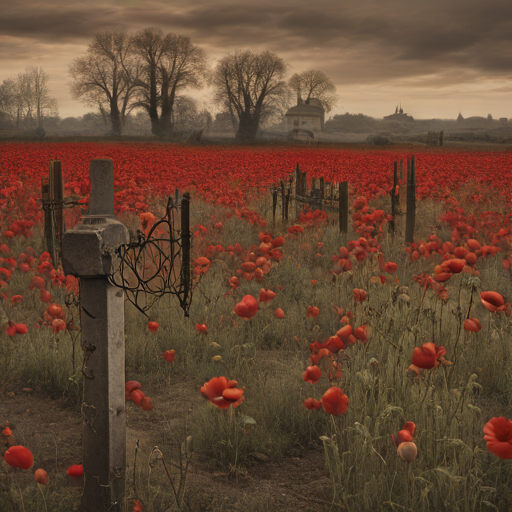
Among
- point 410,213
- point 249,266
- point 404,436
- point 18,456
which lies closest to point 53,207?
point 249,266

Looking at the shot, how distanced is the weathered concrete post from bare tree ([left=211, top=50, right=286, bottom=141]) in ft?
149

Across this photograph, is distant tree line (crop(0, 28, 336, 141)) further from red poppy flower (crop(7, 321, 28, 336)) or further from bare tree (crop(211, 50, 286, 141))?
red poppy flower (crop(7, 321, 28, 336))

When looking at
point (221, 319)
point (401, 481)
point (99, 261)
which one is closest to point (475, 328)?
point (401, 481)

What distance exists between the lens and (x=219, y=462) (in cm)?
272

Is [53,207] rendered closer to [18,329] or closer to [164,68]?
[18,329]

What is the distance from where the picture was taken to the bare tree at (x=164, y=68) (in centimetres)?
4825

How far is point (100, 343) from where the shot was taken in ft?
6.93

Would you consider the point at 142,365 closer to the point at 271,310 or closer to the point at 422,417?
the point at 271,310

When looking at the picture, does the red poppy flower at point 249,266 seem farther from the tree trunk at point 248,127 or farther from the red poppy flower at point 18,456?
the tree trunk at point 248,127

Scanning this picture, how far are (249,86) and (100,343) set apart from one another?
157 ft

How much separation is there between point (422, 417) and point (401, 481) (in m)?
0.41

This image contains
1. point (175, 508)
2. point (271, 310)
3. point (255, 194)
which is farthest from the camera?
point (255, 194)

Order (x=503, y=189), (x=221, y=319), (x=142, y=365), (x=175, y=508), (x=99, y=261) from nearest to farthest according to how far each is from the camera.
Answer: (x=99, y=261)
(x=175, y=508)
(x=142, y=365)
(x=221, y=319)
(x=503, y=189)

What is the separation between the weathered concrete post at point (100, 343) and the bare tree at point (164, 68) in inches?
1866
